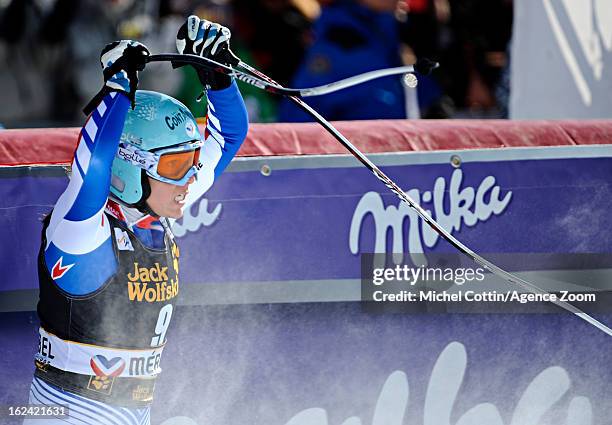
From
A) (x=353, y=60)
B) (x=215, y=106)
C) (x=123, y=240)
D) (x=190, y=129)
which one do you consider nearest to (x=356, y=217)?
(x=215, y=106)

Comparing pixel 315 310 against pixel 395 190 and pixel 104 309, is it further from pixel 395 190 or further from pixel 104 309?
pixel 104 309

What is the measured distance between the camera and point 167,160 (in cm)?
425

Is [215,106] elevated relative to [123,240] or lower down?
elevated

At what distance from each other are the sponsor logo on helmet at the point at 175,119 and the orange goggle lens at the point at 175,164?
10 cm

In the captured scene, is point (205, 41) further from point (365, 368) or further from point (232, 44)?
point (232, 44)

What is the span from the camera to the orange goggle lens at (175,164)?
425 cm

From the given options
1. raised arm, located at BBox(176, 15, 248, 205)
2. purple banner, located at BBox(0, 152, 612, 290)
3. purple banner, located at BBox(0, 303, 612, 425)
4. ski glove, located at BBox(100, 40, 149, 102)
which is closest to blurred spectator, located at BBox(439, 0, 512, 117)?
purple banner, located at BBox(0, 152, 612, 290)

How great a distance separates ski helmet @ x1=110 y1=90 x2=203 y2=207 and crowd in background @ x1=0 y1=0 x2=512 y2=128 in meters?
3.32

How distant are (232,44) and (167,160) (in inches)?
148

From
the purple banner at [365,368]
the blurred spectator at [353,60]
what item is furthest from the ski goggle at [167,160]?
the blurred spectator at [353,60]

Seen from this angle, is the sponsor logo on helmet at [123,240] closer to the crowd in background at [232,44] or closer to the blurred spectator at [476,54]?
the crowd in background at [232,44]

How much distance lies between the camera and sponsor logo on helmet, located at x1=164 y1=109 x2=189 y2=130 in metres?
4.26

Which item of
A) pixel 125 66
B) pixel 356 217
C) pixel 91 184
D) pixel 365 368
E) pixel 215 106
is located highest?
pixel 125 66

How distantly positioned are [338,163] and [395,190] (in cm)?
46
